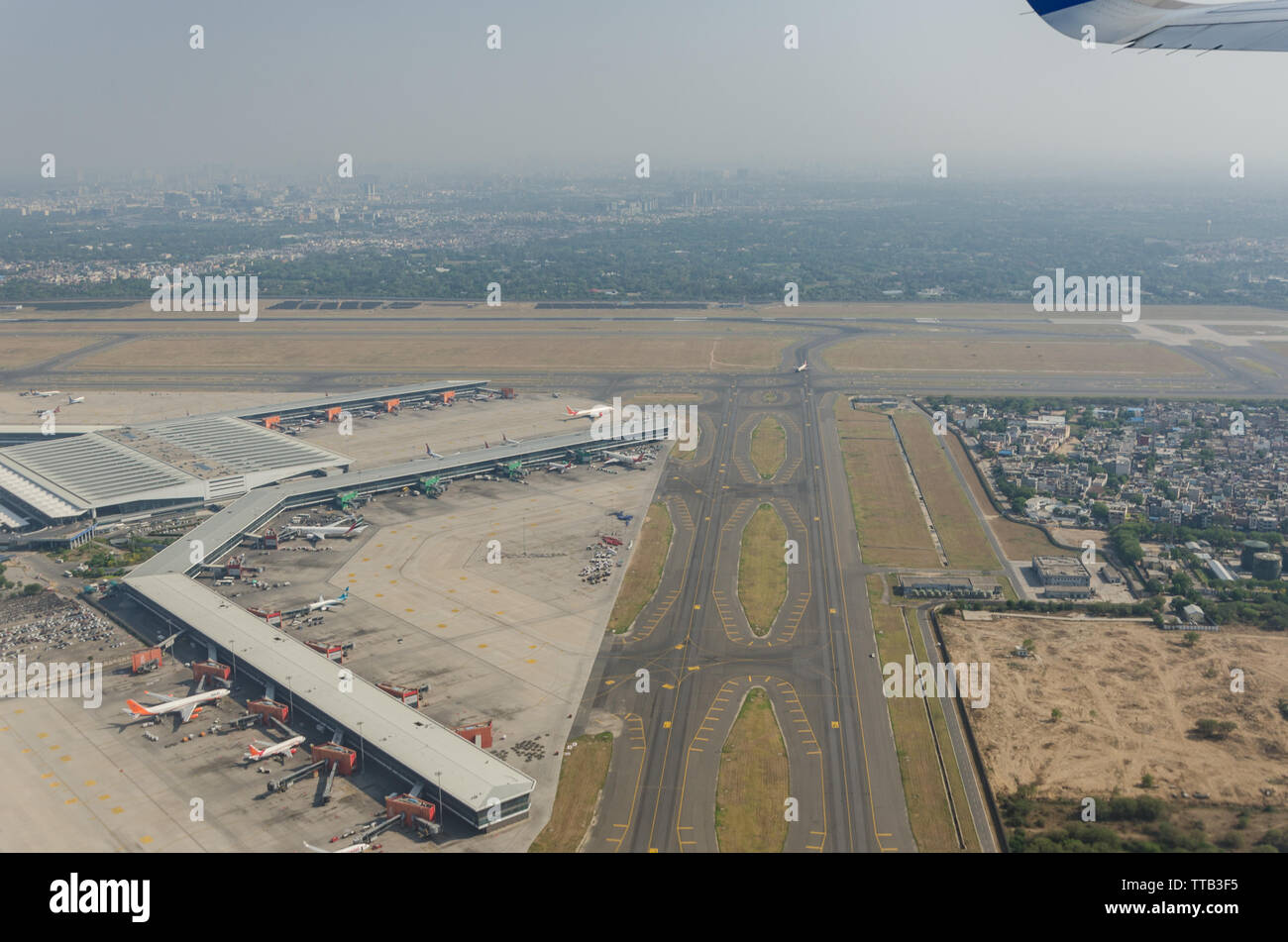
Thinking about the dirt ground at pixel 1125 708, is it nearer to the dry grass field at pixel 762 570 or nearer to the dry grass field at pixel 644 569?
the dry grass field at pixel 762 570

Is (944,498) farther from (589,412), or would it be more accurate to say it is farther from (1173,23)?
(1173,23)

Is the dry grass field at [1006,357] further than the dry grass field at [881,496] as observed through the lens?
Yes

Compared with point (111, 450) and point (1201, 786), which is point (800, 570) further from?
point (111, 450)

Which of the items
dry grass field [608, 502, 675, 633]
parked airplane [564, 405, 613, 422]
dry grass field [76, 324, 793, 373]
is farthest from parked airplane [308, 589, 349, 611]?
dry grass field [76, 324, 793, 373]

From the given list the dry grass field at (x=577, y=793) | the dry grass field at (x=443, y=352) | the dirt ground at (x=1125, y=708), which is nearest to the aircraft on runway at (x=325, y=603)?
the dry grass field at (x=577, y=793)

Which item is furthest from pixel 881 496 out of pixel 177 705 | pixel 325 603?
pixel 177 705

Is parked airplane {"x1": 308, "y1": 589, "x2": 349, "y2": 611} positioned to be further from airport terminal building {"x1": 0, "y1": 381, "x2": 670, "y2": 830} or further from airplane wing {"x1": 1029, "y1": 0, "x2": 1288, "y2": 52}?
airplane wing {"x1": 1029, "y1": 0, "x2": 1288, "y2": 52}
